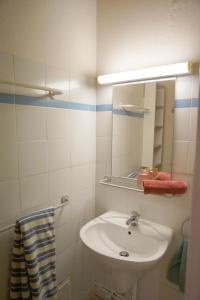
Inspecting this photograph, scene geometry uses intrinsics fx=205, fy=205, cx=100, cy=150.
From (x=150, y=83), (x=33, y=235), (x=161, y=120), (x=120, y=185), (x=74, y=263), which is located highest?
(x=150, y=83)

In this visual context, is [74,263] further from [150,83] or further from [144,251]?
[150,83]

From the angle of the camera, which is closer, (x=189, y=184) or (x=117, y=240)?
(x=189, y=184)

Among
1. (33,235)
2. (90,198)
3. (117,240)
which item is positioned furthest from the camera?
(90,198)

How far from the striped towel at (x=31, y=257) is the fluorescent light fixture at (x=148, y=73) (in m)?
1.04

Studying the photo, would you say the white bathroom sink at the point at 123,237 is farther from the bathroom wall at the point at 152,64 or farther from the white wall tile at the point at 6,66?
the white wall tile at the point at 6,66

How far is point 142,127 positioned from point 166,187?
472 mm

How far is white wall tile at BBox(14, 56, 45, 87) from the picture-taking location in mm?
1114

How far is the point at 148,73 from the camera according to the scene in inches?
54.2

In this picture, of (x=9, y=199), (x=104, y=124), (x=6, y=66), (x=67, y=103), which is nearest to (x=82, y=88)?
(x=67, y=103)

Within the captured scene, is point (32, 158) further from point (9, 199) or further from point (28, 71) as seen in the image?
Result: point (28, 71)

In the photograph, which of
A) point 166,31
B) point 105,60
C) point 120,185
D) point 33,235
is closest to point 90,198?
point 120,185

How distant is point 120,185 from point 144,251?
1.62ft

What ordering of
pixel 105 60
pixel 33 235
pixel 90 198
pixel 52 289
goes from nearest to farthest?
pixel 33 235, pixel 52 289, pixel 105 60, pixel 90 198

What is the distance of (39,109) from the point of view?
124 centimetres
